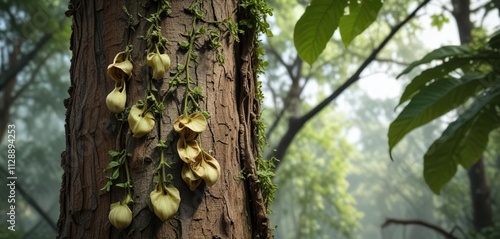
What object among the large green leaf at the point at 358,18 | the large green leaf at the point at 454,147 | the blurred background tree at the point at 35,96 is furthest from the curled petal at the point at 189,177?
the blurred background tree at the point at 35,96

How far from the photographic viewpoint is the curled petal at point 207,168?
1.89ft

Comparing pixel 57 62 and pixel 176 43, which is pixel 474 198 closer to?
pixel 176 43

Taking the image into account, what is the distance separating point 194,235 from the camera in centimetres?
57

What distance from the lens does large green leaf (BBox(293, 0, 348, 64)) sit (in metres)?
0.93

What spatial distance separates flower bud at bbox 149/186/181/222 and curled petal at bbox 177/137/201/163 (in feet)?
0.14

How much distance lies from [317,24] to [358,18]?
0.45 ft

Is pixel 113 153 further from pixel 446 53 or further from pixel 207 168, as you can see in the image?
pixel 446 53

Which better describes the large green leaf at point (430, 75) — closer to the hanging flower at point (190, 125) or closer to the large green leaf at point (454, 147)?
the large green leaf at point (454, 147)

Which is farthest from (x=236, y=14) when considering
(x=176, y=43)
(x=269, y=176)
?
(x=269, y=176)

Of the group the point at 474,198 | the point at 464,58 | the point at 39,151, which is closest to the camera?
the point at 464,58

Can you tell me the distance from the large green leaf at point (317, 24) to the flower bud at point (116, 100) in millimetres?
449

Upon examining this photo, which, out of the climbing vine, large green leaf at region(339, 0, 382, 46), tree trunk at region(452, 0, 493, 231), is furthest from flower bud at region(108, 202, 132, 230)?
tree trunk at region(452, 0, 493, 231)

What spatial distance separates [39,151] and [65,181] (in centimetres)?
492

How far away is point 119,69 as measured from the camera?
0.60 m
